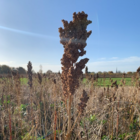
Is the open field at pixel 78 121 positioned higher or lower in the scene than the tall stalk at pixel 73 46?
lower

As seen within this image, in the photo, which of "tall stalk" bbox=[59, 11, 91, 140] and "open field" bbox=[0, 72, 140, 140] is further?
"open field" bbox=[0, 72, 140, 140]

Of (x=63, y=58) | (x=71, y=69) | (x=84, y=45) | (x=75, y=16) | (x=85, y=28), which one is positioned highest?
(x=75, y=16)

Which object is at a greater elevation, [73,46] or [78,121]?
[73,46]

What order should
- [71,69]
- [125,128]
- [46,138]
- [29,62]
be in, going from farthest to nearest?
[29,62] → [125,128] → [46,138] → [71,69]

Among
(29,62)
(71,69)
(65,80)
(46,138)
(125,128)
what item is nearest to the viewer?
(71,69)

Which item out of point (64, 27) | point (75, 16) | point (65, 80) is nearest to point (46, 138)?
point (65, 80)

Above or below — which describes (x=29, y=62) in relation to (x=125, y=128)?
above

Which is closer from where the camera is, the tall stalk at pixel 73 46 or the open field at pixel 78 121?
the tall stalk at pixel 73 46

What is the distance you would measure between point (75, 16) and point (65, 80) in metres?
0.70

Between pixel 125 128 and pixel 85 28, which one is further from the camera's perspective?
pixel 125 128

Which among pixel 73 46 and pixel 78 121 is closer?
pixel 73 46

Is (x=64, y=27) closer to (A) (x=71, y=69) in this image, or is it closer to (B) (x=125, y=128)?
(A) (x=71, y=69)

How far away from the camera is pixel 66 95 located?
1413mm

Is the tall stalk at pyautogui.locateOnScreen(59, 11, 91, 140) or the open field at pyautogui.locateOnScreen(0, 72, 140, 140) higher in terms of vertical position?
the tall stalk at pyautogui.locateOnScreen(59, 11, 91, 140)
